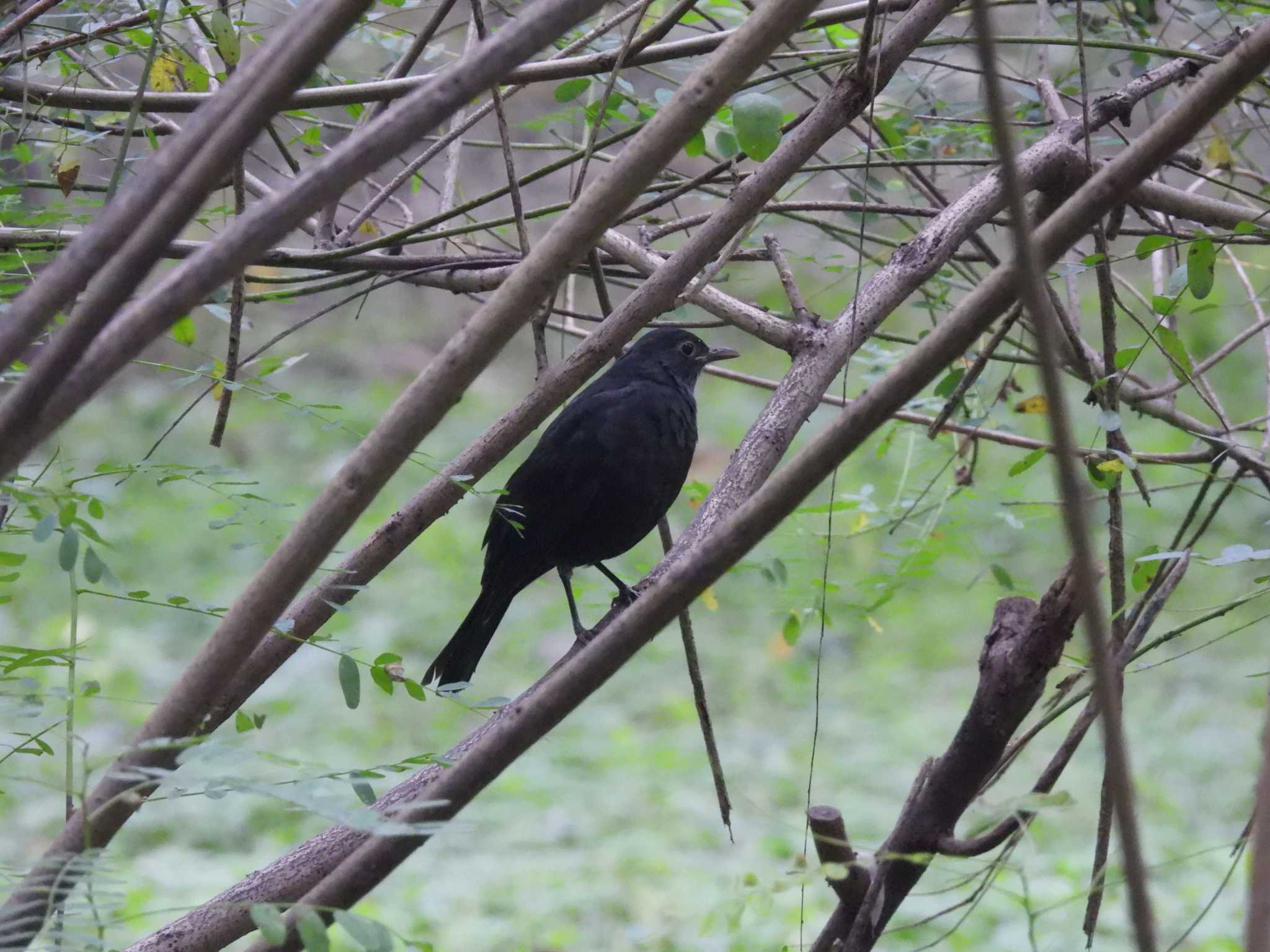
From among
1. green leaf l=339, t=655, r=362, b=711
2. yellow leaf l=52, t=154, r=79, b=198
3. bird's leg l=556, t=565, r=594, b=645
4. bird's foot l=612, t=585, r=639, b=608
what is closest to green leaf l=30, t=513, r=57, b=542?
green leaf l=339, t=655, r=362, b=711

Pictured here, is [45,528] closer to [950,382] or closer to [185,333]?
[185,333]

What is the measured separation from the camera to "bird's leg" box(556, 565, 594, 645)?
2794 millimetres

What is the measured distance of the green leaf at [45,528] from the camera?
1283 millimetres

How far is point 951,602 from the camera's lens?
8.41m

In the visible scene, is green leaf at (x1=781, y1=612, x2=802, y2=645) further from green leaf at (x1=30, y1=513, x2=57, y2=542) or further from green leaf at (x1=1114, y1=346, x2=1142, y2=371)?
green leaf at (x1=30, y1=513, x2=57, y2=542)

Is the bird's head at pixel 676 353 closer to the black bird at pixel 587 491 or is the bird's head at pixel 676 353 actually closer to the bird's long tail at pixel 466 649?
the black bird at pixel 587 491

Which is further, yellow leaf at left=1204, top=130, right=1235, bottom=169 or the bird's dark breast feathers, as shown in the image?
the bird's dark breast feathers

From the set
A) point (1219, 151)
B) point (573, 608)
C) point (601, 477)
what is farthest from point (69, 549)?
point (1219, 151)

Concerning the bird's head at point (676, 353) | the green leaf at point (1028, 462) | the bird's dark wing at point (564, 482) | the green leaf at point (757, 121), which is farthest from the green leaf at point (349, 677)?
the bird's head at point (676, 353)

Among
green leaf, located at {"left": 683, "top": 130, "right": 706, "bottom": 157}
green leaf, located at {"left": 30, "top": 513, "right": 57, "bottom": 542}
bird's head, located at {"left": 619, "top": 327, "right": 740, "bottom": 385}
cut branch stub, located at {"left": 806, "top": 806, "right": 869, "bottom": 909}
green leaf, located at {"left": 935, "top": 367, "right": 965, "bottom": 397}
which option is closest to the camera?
green leaf, located at {"left": 30, "top": 513, "right": 57, "bottom": 542}

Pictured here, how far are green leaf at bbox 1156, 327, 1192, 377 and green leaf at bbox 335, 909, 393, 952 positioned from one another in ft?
4.76

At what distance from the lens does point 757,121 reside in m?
1.74

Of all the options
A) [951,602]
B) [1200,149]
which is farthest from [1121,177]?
[951,602]

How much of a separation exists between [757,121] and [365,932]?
122 centimetres
